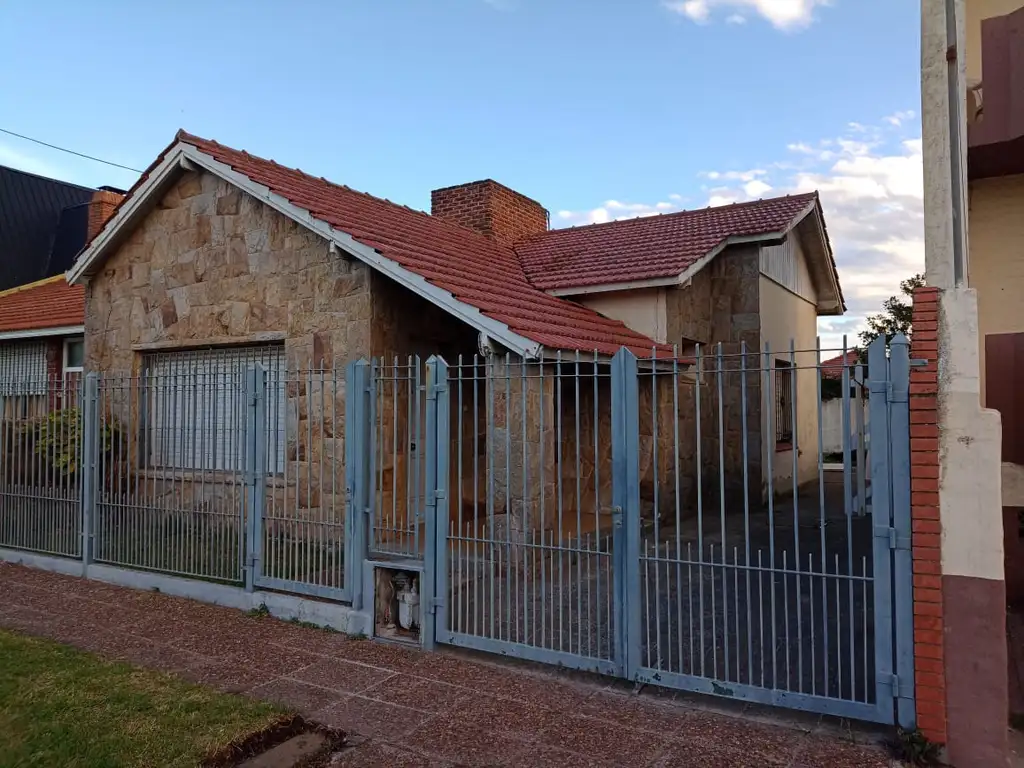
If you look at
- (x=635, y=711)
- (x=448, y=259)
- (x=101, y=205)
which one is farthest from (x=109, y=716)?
(x=101, y=205)

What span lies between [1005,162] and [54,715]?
814 centimetres

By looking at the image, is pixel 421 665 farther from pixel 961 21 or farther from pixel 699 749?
pixel 961 21

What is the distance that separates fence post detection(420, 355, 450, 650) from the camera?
18.2 feet

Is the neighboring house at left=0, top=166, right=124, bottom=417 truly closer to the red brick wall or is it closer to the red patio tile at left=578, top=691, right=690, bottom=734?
the red brick wall

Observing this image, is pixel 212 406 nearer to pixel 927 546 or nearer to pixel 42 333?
pixel 927 546

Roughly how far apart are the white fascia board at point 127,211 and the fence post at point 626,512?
24.8 ft

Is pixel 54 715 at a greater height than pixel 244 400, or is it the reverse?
pixel 244 400

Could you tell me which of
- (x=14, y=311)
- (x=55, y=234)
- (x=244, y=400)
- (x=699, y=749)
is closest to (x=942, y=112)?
(x=699, y=749)

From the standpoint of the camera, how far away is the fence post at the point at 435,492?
5551mm

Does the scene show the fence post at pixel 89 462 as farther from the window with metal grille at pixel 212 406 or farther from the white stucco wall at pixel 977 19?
the white stucco wall at pixel 977 19

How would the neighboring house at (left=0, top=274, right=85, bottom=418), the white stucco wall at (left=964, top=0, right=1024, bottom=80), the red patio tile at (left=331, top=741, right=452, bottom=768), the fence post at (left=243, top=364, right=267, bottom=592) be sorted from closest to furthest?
1. the red patio tile at (left=331, top=741, right=452, bottom=768)
2. the fence post at (left=243, top=364, right=267, bottom=592)
3. the white stucco wall at (left=964, top=0, right=1024, bottom=80)
4. the neighboring house at (left=0, top=274, right=85, bottom=418)

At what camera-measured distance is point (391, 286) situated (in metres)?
8.75

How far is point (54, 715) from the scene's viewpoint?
4418mm

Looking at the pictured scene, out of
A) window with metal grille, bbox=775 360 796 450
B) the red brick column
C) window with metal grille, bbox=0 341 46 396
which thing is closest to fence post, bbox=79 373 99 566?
window with metal grille, bbox=0 341 46 396
